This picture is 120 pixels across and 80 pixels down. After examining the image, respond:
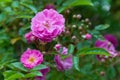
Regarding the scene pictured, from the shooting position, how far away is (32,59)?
4.50 feet

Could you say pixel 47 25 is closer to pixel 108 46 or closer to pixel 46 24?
pixel 46 24

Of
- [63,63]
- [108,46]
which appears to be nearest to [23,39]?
[63,63]

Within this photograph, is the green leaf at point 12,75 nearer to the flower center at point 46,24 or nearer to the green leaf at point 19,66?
the green leaf at point 19,66

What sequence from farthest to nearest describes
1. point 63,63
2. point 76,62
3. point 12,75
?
1. point 63,63
2. point 76,62
3. point 12,75

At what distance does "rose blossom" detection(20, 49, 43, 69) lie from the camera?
136 centimetres

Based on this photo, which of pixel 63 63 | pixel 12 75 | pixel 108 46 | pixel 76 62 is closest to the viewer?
pixel 12 75

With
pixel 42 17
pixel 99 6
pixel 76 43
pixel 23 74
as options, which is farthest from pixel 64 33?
pixel 99 6

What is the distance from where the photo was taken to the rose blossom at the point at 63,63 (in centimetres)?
149

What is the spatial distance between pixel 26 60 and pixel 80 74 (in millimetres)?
472

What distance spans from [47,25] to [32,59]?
0.14 metres

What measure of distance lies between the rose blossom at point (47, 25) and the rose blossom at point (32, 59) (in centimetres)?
6

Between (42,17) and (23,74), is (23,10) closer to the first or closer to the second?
(42,17)

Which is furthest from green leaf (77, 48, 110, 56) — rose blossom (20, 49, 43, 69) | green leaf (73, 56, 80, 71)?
rose blossom (20, 49, 43, 69)

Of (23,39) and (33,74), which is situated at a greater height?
(23,39)
